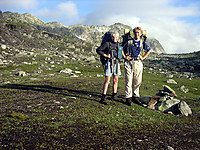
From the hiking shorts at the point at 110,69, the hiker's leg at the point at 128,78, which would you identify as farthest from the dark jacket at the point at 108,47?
the hiker's leg at the point at 128,78

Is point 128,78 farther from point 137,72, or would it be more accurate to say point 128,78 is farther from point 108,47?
point 108,47

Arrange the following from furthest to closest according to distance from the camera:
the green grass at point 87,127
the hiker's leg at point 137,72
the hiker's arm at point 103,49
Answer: the hiker's leg at point 137,72 < the hiker's arm at point 103,49 < the green grass at point 87,127

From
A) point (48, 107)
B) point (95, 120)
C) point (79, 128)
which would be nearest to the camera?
point (79, 128)

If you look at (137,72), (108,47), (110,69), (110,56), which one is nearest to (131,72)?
(137,72)

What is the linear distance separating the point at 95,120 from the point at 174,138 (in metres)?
3.39

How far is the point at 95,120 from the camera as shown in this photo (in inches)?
291

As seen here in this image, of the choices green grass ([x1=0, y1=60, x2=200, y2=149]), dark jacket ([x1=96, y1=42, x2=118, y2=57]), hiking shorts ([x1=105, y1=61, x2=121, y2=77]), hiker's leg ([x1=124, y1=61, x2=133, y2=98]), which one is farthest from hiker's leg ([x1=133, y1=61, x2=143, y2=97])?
green grass ([x1=0, y1=60, x2=200, y2=149])

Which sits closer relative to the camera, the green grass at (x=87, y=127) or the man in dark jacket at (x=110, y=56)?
the green grass at (x=87, y=127)

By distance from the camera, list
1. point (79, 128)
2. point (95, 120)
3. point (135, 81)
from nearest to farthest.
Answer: point (79, 128)
point (95, 120)
point (135, 81)

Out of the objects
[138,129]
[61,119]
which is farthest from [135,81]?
[61,119]

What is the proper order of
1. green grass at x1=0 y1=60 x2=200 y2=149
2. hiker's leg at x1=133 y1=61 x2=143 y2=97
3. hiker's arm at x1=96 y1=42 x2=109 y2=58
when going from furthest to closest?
hiker's leg at x1=133 y1=61 x2=143 y2=97, hiker's arm at x1=96 y1=42 x2=109 y2=58, green grass at x1=0 y1=60 x2=200 y2=149

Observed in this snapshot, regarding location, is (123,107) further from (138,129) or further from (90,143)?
(90,143)

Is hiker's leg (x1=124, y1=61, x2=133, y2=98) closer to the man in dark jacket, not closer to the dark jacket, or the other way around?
the man in dark jacket

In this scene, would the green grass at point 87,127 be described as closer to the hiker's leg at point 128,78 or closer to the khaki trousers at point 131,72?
the hiker's leg at point 128,78
